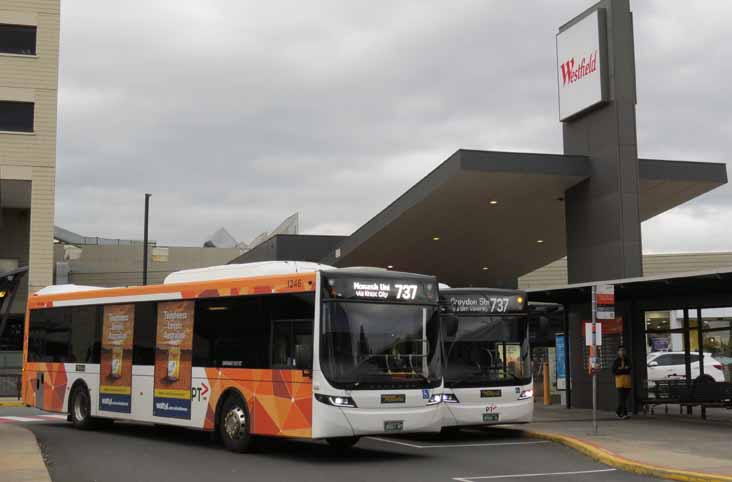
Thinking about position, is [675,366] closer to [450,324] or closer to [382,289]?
[450,324]

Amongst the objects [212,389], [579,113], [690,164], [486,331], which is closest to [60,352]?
[212,389]

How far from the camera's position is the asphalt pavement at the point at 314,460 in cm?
1319

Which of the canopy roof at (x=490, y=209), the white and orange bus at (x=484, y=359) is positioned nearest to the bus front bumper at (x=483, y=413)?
the white and orange bus at (x=484, y=359)

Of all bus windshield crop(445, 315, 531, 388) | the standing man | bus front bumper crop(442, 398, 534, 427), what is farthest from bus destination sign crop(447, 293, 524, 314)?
the standing man

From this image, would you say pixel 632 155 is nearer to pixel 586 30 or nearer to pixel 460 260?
pixel 586 30

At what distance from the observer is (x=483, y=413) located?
1817cm

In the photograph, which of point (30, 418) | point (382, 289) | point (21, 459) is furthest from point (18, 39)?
point (382, 289)

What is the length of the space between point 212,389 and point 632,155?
44.0 ft

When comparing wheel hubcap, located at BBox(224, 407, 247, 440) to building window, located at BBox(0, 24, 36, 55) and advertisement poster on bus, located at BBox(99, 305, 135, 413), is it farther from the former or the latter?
building window, located at BBox(0, 24, 36, 55)

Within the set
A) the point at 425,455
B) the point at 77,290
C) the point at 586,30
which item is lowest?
the point at 425,455

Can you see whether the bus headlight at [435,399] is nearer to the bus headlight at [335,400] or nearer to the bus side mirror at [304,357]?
the bus headlight at [335,400]

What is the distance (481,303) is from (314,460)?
530cm

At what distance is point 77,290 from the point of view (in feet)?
71.5

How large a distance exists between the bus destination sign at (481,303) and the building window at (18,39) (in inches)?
1174
